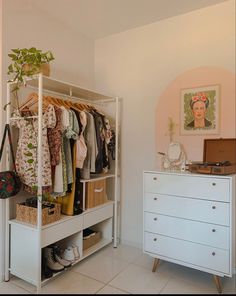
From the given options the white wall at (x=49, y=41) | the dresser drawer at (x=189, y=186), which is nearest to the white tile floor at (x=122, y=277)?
the white wall at (x=49, y=41)

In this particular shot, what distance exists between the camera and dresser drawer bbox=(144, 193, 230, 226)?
1871mm

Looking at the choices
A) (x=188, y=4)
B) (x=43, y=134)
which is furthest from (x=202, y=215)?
(x=188, y=4)

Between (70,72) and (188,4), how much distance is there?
1.45 metres

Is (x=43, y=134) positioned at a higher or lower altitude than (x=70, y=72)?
lower

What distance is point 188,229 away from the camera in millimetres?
2014

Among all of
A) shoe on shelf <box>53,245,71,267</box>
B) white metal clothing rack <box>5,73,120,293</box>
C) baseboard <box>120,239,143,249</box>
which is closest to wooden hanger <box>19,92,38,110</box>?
white metal clothing rack <box>5,73,120,293</box>

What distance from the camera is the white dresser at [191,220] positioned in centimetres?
186

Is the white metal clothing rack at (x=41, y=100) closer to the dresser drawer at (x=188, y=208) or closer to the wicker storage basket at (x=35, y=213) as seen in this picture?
the wicker storage basket at (x=35, y=213)

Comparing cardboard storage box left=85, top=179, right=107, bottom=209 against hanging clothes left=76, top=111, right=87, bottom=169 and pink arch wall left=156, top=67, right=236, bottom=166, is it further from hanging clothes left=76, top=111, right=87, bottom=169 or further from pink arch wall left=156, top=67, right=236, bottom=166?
pink arch wall left=156, top=67, right=236, bottom=166

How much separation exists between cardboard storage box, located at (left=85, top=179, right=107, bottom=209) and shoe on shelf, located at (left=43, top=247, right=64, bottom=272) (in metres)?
0.55

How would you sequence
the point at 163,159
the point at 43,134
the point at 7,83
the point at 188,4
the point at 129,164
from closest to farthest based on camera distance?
the point at 43,134 → the point at 7,83 → the point at 188,4 → the point at 163,159 → the point at 129,164

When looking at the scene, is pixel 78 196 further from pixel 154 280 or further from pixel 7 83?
pixel 7 83

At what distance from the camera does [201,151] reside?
2375 millimetres

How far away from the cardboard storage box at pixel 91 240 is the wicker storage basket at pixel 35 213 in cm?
61
